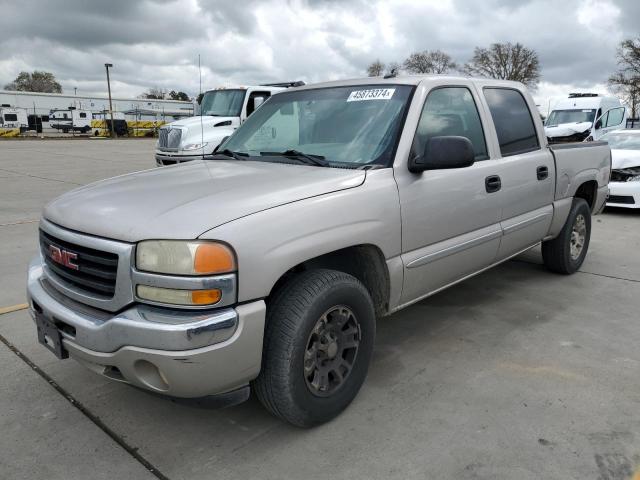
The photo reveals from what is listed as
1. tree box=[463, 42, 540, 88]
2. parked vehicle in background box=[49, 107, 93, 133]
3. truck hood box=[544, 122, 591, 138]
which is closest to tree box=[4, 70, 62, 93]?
parked vehicle in background box=[49, 107, 93, 133]

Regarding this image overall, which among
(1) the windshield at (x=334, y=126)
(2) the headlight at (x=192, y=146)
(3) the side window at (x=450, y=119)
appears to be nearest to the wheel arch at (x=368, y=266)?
(1) the windshield at (x=334, y=126)

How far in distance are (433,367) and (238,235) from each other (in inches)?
69.2

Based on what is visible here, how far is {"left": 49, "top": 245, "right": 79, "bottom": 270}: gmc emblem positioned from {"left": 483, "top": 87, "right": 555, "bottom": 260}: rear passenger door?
9.33ft

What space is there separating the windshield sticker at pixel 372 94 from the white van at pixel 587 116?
1434 cm

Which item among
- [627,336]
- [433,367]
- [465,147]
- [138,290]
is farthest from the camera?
[627,336]

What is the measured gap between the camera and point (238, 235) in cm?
223

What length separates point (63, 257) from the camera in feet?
8.30

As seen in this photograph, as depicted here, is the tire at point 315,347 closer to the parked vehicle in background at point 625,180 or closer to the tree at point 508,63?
the parked vehicle in background at point 625,180

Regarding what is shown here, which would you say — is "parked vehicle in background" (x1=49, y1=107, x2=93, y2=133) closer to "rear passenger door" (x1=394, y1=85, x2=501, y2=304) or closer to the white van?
the white van

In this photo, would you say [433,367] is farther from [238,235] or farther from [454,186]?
[238,235]

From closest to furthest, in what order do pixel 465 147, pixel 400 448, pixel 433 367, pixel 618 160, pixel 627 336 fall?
pixel 400 448
pixel 465 147
pixel 433 367
pixel 627 336
pixel 618 160

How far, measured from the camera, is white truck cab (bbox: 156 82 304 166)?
1221 cm

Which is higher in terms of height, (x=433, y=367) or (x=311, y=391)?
(x=311, y=391)

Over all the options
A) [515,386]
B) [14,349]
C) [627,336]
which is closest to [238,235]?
[515,386]
